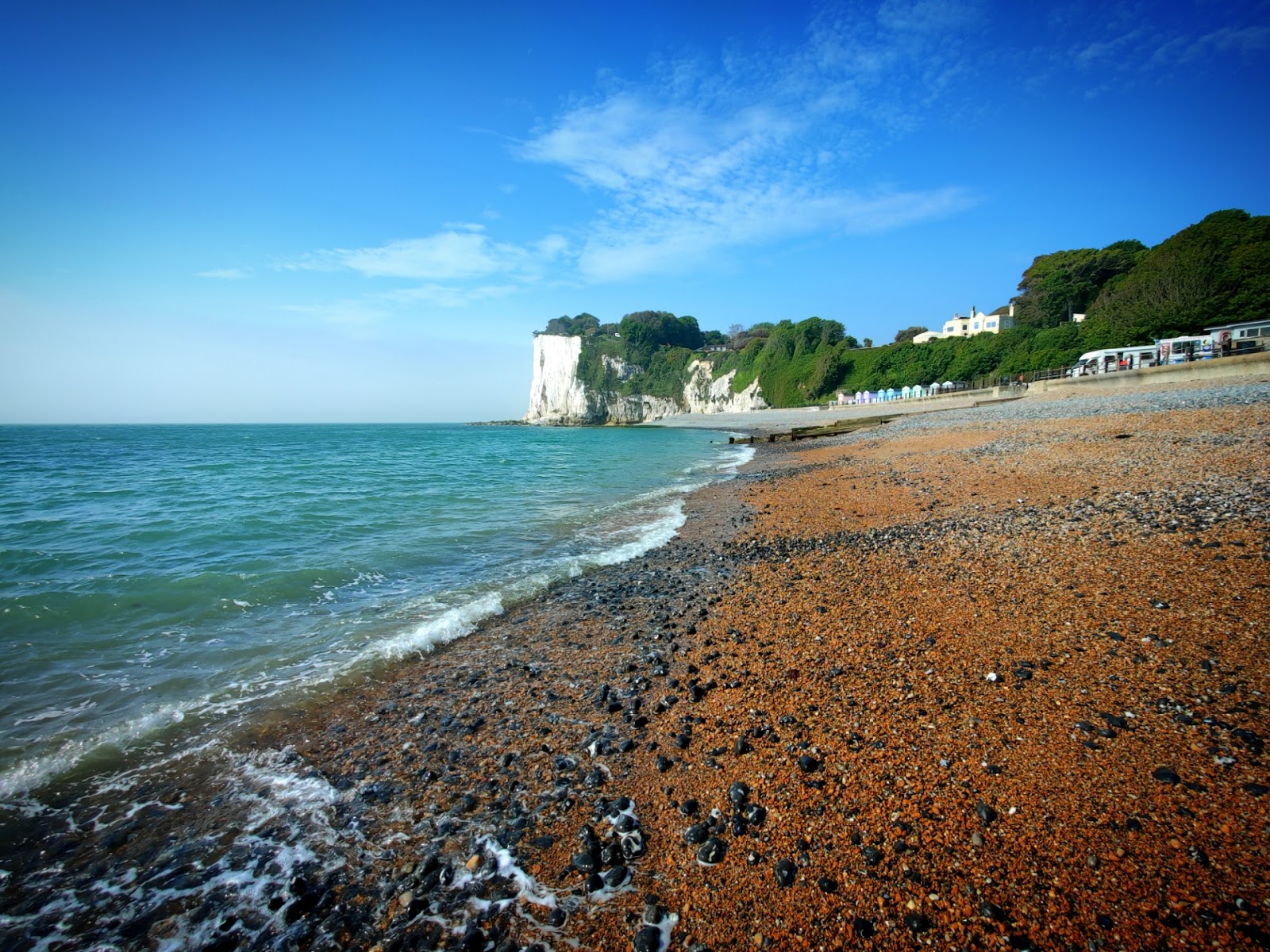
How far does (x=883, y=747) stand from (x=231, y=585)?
976 centimetres

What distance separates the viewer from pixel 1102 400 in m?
21.9

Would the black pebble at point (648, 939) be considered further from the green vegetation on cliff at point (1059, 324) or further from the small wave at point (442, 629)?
the green vegetation on cliff at point (1059, 324)

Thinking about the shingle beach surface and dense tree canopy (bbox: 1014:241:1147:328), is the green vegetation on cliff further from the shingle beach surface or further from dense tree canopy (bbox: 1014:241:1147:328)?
the shingle beach surface

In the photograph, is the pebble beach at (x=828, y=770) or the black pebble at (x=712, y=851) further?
the black pebble at (x=712, y=851)

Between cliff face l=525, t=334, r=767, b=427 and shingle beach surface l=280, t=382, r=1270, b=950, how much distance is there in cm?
9787

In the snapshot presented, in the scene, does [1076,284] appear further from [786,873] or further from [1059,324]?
[786,873]

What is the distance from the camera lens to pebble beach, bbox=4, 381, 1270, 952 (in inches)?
101

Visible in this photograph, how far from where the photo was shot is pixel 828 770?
349 centimetres

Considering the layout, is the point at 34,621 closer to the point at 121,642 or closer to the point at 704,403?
the point at 121,642

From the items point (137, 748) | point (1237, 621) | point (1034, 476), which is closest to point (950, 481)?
point (1034, 476)

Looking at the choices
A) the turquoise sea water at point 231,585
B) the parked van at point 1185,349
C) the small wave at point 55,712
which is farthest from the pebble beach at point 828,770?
the parked van at point 1185,349

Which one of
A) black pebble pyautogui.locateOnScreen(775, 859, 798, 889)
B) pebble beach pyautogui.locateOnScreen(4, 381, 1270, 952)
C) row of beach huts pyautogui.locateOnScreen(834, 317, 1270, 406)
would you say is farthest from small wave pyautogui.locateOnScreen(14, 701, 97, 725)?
row of beach huts pyautogui.locateOnScreen(834, 317, 1270, 406)

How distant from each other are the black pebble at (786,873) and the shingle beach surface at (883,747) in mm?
12

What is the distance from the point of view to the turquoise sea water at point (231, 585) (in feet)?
16.7
